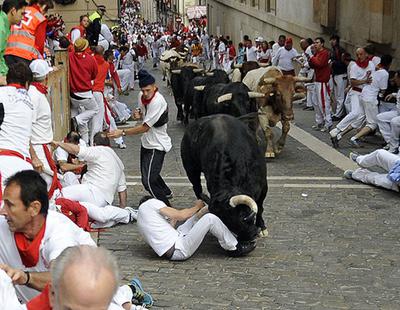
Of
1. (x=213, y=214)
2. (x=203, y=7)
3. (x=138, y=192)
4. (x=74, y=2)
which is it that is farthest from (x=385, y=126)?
(x=203, y=7)

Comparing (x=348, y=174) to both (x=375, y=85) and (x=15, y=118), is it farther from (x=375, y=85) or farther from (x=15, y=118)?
(x=15, y=118)

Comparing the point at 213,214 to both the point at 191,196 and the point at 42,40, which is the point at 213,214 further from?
the point at 42,40

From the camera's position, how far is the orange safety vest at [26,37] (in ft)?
37.6

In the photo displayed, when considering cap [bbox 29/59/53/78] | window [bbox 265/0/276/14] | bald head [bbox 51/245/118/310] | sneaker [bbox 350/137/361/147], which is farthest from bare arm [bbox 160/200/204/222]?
window [bbox 265/0/276/14]

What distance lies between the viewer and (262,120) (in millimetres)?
15375

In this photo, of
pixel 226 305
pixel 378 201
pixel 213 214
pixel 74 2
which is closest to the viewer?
pixel 226 305

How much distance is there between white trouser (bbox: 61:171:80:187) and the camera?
10914mm

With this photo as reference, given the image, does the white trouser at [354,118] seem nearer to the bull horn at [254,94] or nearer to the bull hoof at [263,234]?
the bull horn at [254,94]

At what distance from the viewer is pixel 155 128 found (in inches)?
425

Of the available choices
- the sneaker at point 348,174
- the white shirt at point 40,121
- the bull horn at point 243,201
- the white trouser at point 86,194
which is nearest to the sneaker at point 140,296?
the bull horn at point 243,201

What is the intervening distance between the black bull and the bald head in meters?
5.26

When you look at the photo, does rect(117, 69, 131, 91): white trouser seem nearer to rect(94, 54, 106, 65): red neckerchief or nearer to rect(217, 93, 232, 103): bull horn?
rect(94, 54, 106, 65): red neckerchief

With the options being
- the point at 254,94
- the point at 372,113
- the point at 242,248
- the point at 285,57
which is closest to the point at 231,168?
the point at 242,248

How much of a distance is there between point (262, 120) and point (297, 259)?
673cm
